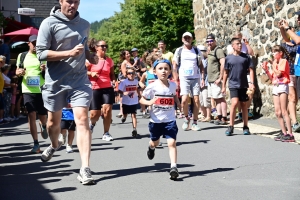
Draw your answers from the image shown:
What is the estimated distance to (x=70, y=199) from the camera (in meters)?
6.13

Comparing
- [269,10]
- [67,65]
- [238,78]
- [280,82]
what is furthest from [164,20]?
[67,65]

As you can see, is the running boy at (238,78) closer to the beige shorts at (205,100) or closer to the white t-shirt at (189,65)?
the white t-shirt at (189,65)

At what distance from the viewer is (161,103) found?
7.84 meters

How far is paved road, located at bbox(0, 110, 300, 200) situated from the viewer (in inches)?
250

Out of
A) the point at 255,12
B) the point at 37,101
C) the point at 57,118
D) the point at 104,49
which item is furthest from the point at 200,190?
the point at 255,12

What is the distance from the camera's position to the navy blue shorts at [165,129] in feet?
25.0

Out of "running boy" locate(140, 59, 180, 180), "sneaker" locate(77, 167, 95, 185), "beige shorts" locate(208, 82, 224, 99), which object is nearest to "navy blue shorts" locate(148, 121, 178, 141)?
"running boy" locate(140, 59, 180, 180)

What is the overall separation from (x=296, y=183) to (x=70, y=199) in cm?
236

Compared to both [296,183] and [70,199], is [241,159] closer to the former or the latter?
[296,183]

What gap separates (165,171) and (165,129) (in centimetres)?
52

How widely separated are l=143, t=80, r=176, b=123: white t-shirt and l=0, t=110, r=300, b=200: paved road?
0.65 m

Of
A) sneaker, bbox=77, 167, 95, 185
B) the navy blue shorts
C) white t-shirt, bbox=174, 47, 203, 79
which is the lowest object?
sneaker, bbox=77, 167, 95, 185

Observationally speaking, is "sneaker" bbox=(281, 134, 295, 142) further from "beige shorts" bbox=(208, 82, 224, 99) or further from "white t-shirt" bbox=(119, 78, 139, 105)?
"beige shorts" bbox=(208, 82, 224, 99)

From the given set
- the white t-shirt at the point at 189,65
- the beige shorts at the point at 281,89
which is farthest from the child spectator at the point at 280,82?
the white t-shirt at the point at 189,65
